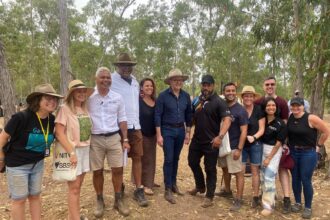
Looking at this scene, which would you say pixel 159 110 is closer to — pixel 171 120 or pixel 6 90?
pixel 171 120

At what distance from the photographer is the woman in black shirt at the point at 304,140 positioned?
4.79 metres

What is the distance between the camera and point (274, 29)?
428 inches

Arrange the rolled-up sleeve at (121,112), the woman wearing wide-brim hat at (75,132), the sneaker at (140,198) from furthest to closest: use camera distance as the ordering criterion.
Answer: the sneaker at (140,198), the rolled-up sleeve at (121,112), the woman wearing wide-brim hat at (75,132)

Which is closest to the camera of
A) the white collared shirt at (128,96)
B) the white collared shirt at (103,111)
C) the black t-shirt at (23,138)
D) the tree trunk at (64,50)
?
the black t-shirt at (23,138)

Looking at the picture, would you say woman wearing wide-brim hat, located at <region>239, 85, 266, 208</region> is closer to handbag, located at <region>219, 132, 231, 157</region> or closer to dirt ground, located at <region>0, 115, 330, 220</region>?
handbag, located at <region>219, 132, 231, 157</region>

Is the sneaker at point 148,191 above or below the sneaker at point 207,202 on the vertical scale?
above

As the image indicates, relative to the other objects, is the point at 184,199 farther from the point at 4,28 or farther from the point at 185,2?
the point at 185,2

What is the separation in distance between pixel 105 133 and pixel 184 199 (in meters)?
1.74

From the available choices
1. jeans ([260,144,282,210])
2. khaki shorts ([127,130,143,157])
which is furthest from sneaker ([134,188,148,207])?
jeans ([260,144,282,210])

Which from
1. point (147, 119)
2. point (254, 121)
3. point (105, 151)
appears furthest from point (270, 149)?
point (105, 151)

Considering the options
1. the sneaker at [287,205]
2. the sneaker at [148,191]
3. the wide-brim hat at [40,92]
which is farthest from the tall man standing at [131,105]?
the sneaker at [287,205]

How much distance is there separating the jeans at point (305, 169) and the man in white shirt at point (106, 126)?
2477 mm

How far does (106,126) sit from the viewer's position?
4246mm

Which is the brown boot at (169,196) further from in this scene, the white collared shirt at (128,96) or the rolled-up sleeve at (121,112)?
the rolled-up sleeve at (121,112)
